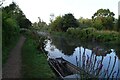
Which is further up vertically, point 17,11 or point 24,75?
point 17,11

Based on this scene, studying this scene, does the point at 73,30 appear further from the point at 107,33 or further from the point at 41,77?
the point at 41,77

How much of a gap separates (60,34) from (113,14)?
1464cm

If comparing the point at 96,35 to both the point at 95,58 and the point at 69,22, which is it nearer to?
the point at 69,22

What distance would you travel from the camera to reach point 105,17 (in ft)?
196

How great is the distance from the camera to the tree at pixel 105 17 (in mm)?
57406

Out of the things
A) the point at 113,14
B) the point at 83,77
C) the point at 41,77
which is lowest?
the point at 41,77

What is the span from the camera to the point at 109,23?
57469 millimetres

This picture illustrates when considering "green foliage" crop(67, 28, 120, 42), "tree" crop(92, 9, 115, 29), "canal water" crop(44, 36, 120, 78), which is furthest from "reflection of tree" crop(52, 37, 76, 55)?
"tree" crop(92, 9, 115, 29)

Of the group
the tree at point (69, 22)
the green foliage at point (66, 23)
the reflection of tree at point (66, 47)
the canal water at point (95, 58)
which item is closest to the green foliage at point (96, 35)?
the reflection of tree at point (66, 47)

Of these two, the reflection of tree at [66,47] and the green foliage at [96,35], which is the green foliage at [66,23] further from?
the reflection of tree at [66,47]

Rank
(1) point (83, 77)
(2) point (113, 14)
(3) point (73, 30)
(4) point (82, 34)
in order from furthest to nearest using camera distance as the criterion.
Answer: (2) point (113, 14) < (3) point (73, 30) < (4) point (82, 34) < (1) point (83, 77)

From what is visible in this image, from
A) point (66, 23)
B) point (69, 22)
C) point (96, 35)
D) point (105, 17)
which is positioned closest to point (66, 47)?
point (96, 35)

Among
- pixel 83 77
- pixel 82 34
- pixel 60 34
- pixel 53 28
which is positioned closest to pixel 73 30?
pixel 82 34

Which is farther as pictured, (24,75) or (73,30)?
(73,30)
